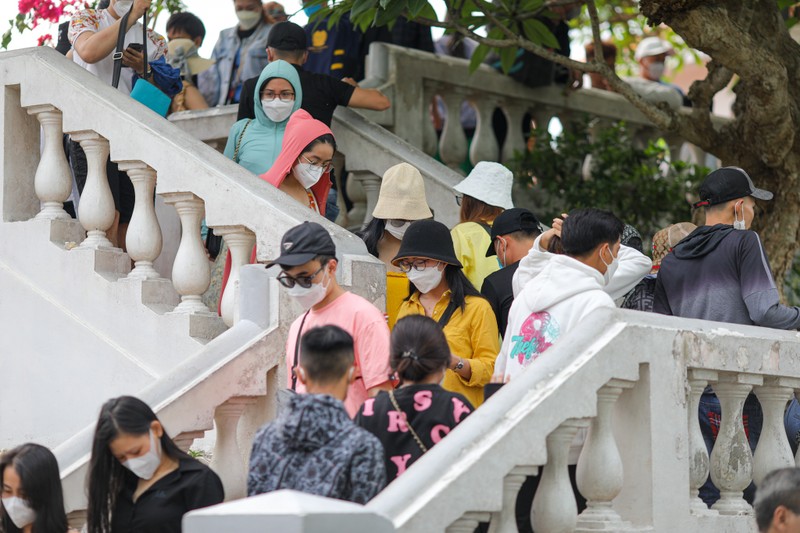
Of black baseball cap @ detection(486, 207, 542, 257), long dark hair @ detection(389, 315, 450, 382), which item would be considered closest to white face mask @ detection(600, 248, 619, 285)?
black baseball cap @ detection(486, 207, 542, 257)

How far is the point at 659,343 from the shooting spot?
5.48m

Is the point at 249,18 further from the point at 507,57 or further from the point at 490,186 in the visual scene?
the point at 490,186

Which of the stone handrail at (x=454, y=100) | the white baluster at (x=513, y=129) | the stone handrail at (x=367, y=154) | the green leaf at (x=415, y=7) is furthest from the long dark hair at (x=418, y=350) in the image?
the white baluster at (x=513, y=129)

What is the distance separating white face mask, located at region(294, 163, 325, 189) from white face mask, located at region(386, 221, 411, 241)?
0.51 m

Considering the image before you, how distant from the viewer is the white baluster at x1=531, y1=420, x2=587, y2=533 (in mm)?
5008

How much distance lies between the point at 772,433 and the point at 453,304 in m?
1.47

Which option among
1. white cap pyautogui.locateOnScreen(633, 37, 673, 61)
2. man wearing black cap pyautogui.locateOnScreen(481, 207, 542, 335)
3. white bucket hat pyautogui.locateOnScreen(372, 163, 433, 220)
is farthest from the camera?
white cap pyautogui.locateOnScreen(633, 37, 673, 61)

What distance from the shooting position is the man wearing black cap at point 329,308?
5.41m

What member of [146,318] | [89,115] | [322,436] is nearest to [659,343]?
[322,436]

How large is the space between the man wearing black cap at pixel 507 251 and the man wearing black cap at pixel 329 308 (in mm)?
959

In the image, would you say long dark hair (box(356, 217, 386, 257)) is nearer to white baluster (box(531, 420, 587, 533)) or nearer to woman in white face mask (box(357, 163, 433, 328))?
woman in white face mask (box(357, 163, 433, 328))

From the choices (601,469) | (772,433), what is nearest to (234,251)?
(601,469)

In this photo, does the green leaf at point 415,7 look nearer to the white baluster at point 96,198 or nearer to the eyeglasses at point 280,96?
the eyeglasses at point 280,96

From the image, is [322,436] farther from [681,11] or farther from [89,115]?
[681,11]
